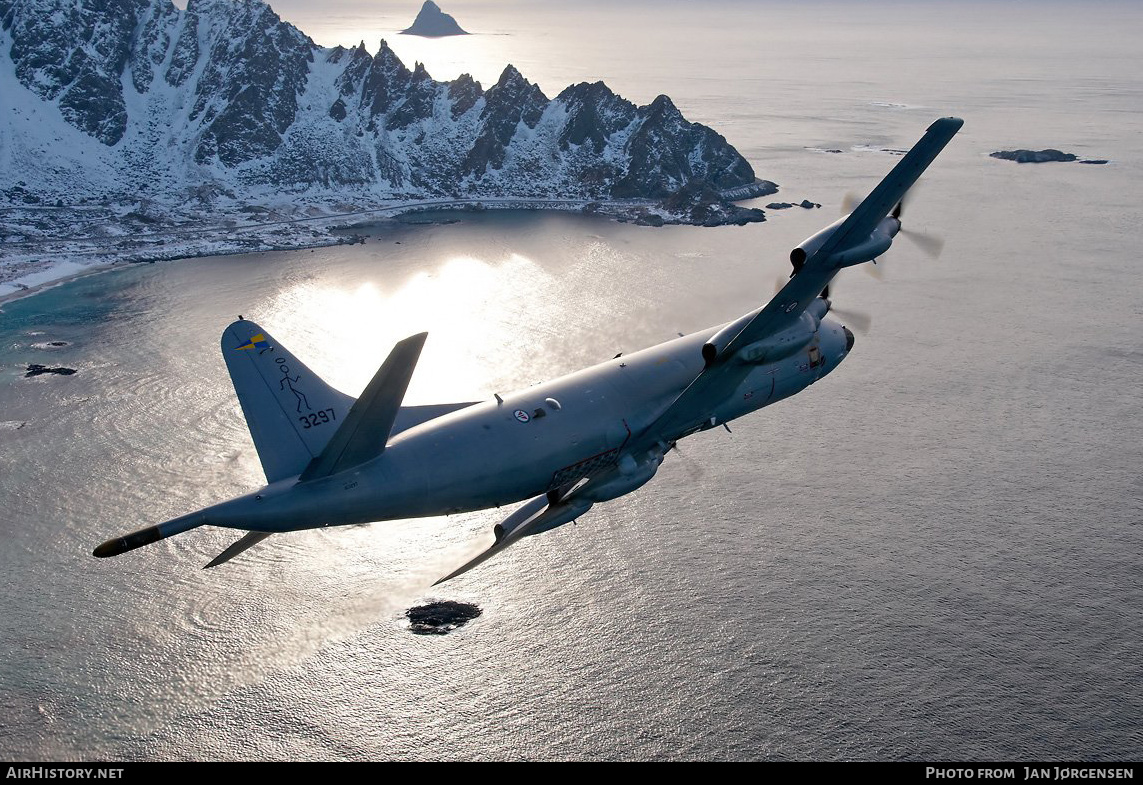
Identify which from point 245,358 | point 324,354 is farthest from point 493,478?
point 324,354

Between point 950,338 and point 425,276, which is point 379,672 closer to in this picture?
point 950,338

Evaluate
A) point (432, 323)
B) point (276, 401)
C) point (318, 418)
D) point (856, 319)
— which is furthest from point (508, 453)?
point (432, 323)

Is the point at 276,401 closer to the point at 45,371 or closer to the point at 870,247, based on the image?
the point at 870,247

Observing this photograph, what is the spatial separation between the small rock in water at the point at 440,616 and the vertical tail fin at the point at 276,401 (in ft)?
154

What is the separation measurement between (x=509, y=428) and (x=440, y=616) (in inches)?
1929

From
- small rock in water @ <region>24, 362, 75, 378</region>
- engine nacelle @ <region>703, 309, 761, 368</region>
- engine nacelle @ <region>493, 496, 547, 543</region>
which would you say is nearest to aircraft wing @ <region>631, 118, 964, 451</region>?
engine nacelle @ <region>703, 309, 761, 368</region>

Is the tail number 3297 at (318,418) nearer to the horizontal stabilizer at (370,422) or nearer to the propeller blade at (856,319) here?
the horizontal stabilizer at (370,422)

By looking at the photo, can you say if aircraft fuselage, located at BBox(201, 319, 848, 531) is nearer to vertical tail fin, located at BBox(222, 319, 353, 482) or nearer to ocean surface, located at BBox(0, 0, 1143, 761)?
vertical tail fin, located at BBox(222, 319, 353, 482)

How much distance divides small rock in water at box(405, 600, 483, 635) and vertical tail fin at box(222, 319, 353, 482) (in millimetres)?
46834

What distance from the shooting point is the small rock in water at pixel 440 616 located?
84.2 m

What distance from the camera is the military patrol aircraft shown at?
125 feet

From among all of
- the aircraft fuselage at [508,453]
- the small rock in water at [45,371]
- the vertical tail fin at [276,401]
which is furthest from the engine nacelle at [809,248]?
the small rock in water at [45,371]

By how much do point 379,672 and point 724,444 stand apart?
51.3 m

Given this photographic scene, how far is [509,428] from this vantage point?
4159 centimetres
